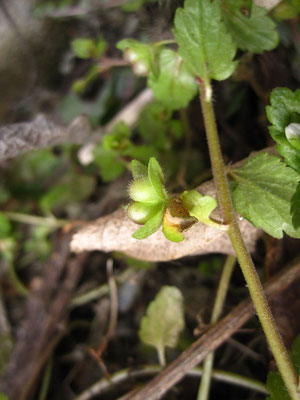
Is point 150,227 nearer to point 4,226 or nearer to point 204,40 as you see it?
point 204,40

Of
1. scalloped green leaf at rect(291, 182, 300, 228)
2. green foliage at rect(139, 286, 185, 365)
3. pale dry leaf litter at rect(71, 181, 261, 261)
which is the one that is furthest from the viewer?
green foliage at rect(139, 286, 185, 365)

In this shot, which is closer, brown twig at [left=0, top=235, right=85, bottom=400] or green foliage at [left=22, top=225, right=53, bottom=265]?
brown twig at [left=0, top=235, right=85, bottom=400]

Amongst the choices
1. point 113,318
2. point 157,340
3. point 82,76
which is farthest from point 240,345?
point 82,76

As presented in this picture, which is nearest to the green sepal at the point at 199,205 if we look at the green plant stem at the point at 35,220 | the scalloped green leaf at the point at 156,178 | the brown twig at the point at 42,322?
the scalloped green leaf at the point at 156,178

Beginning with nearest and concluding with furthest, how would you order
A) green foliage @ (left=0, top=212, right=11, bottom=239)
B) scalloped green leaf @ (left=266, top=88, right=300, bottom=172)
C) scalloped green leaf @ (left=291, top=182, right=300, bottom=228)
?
scalloped green leaf @ (left=291, top=182, right=300, bottom=228)
scalloped green leaf @ (left=266, top=88, right=300, bottom=172)
green foliage @ (left=0, top=212, right=11, bottom=239)

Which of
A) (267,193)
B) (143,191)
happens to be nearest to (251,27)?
(267,193)

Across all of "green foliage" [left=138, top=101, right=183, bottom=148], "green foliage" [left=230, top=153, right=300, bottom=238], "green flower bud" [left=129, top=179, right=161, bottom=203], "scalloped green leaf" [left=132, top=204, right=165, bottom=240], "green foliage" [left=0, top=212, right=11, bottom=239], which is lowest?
"green foliage" [left=0, top=212, right=11, bottom=239]

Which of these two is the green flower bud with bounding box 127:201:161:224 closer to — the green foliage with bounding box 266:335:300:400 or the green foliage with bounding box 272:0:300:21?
the green foliage with bounding box 266:335:300:400

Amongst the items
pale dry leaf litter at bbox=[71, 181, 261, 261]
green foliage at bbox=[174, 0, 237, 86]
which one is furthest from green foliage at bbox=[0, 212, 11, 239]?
green foliage at bbox=[174, 0, 237, 86]
